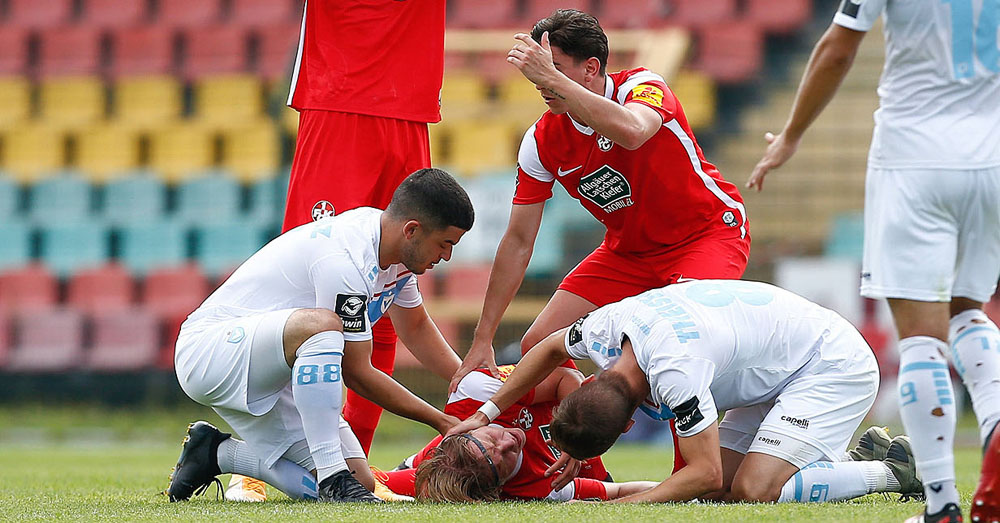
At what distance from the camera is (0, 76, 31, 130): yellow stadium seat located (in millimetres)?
15203

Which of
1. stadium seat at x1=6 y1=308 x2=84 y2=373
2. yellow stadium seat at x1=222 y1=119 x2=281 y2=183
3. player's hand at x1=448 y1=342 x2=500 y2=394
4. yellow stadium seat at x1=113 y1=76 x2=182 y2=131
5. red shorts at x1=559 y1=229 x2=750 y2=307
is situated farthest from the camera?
yellow stadium seat at x1=113 y1=76 x2=182 y2=131

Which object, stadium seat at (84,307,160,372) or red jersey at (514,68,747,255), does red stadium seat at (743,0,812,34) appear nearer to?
stadium seat at (84,307,160,372)

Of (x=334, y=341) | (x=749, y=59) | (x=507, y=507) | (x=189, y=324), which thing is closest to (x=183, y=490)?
(x=189, y=324)

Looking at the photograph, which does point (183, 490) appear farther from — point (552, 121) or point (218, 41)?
point (218, 41)

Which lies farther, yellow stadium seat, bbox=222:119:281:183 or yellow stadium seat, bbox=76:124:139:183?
yellow stadium seat, bbox=76:124:139:183

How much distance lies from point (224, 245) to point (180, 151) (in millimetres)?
1900

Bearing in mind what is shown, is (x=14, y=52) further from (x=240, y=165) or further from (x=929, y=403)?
(x=929, y=403)

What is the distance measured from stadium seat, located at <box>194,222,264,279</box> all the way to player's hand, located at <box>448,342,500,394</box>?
7575 millimetres

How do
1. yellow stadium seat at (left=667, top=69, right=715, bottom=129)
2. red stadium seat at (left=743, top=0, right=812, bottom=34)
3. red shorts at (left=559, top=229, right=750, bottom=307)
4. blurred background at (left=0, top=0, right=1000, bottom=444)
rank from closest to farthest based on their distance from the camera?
red shorts at (left=559, top=229, right=750, bottom=307)
blurred background at (left=0, top=0, right=1000, bottom=444)
yellow stadium seat at (left=667, top=69, right=715, bottom=129)
red stadium seat at (left=743, top=0, right=812, bottom=34)

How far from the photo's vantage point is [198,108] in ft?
49.6

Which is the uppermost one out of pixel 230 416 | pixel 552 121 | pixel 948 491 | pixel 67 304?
pixel 552 121

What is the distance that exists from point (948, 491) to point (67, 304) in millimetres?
11105

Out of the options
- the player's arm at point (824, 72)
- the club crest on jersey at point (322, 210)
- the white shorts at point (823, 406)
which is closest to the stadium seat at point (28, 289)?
the club crest on jersey at point (322, 210)

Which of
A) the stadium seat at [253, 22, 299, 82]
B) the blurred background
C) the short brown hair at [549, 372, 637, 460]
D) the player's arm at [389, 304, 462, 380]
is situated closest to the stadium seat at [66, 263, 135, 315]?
the blurred background
